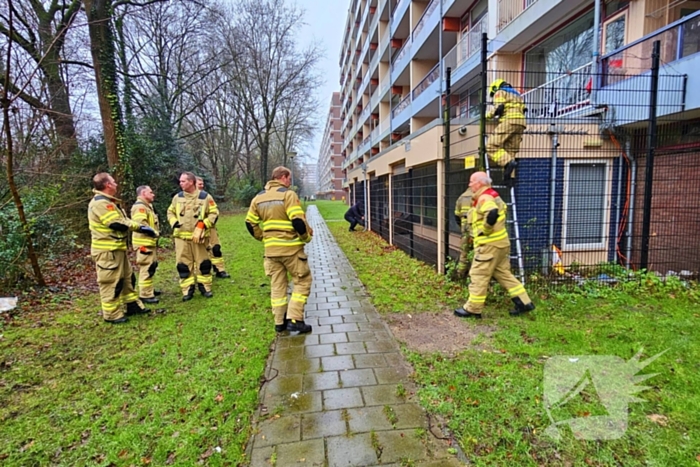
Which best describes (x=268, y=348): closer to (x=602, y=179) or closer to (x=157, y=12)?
(x=602, y=179)

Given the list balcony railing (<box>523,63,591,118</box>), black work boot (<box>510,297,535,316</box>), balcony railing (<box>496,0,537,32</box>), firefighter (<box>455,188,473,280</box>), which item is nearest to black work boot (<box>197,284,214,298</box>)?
firefighter (<box>455,188,473,280</box>)

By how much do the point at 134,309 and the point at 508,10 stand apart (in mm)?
12060

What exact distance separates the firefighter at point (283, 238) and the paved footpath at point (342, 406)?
0.32m

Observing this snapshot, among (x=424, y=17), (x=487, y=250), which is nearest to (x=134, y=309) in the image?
(x=487, y=250)

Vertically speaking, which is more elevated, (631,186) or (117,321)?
(631,186)

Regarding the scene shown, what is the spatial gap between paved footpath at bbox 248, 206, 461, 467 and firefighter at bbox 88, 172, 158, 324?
7.63 feet

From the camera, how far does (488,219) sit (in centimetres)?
415

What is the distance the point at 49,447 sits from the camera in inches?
94.1

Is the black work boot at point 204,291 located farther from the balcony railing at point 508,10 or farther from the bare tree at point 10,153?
the balcony railing at point 508,10

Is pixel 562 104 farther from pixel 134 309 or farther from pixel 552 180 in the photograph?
pixel 134 309

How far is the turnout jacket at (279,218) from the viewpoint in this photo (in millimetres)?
3945

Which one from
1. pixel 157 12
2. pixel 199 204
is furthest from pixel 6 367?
pixel 157 12

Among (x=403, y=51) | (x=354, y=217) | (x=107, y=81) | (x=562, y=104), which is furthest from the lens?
(x=403, y=51)

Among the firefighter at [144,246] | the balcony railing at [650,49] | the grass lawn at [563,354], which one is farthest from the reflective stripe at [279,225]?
the balcony railing at [650,49]
